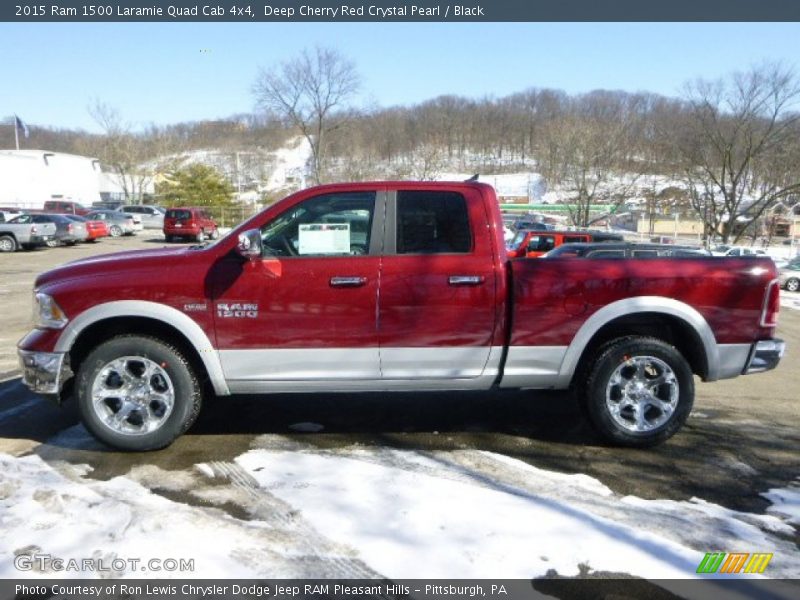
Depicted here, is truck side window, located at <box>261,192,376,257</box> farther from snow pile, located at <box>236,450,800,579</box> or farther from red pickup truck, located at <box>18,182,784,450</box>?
snow pile, located at <box>236,450,800,579</box>

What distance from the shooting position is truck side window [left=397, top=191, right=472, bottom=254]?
419 cm

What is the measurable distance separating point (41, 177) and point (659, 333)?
74625 millimetres

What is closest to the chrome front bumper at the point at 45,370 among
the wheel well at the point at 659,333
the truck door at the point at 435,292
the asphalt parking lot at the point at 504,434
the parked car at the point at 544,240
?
the asphalt parking lot at the point at 504,434

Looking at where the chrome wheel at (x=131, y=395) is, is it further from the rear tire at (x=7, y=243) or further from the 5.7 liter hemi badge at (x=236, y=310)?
the rear tire at (x=7, y=243)

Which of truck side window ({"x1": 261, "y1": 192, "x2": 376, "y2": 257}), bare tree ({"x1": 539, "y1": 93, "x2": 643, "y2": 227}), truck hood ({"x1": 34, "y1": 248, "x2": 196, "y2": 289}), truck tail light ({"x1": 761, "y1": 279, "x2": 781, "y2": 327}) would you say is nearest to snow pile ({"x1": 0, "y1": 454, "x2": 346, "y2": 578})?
truck hood ({"x1": 34, "y1": 248, "x2": 196, "y2": 289})

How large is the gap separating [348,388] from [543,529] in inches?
65.1

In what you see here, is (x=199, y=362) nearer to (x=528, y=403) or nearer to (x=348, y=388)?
(x=348, y=388)

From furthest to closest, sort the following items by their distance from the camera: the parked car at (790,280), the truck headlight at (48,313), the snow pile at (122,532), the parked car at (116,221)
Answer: the parked car at (116,221) → the parked car at (790,280) → the truck headlight at (48,313) → the snow pile at (122,532)

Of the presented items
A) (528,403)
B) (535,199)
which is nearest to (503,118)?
(535,199)

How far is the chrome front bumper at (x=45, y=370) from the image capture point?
4.02 metres

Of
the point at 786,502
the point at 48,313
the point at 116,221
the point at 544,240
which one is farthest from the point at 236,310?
the point at 116,221

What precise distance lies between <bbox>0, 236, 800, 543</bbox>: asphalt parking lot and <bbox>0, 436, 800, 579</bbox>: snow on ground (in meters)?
0.17

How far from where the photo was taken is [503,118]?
365ft

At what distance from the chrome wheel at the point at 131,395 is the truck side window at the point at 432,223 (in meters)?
1.92
